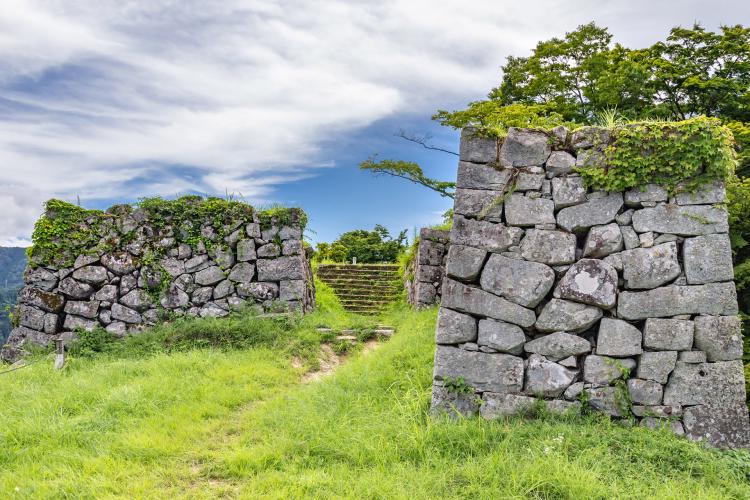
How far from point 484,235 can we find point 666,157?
6.60ft

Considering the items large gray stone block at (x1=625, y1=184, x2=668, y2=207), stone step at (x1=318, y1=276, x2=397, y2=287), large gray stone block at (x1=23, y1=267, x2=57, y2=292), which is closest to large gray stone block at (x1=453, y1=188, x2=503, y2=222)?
large gray stone block at (x1=625, y1=184, x2=668, y2=207)

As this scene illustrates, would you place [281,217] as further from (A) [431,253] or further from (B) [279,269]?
(A) [431,253]

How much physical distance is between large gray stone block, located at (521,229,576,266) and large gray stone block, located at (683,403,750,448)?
2010mm

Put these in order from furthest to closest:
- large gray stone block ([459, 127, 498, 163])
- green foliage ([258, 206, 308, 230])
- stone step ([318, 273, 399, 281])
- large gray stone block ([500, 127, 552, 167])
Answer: stone step ([318, 273, 399, 281]) < green foliage ([258, 206, 308, 230]) < large gray stone block ([459, 127, 498, 163]) < large gray stone block ([500, 127, 552, 167])

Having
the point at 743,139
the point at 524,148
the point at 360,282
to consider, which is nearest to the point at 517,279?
the point at 524,148

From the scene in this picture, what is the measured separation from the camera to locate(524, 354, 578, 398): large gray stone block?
4.76 metres

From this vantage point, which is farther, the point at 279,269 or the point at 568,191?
the point at 279,269

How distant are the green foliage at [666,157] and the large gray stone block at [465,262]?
1369 mm

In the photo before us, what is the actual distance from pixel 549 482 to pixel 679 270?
8.48 ft

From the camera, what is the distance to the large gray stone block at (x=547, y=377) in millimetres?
4762

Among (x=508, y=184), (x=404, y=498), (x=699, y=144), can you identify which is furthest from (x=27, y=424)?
(x=699, y=144)

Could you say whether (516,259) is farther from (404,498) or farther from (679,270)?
(404,498)

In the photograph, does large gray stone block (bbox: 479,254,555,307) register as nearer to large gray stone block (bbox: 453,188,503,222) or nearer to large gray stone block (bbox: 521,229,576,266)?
large gray stone block (bbox: 521,229,576,266)

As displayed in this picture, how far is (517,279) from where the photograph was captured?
15.8ft
